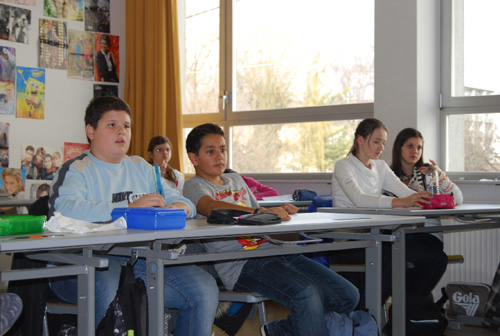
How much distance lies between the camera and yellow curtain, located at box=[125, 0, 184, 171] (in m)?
5.28

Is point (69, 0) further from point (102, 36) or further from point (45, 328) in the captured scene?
point (45, 328)

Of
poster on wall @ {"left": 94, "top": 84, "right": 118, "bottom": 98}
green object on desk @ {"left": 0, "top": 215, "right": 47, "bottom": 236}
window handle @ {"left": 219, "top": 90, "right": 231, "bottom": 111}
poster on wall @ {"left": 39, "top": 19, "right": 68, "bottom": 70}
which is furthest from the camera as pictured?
poster on wall @ {"left": 94, "top": 84, "right": 118, "bottom": 98}

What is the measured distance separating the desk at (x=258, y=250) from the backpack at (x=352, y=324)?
77 mm

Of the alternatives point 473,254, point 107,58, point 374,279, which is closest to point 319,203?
point 374,279

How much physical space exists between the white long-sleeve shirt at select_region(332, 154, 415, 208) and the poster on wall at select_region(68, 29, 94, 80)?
283 cm

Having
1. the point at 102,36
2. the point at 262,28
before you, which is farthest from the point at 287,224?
the point at 102,36

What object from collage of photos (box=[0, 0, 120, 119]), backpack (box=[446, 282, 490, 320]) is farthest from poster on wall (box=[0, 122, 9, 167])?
backpack (box=[446, 282, 490, 320])

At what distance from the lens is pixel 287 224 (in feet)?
6.60

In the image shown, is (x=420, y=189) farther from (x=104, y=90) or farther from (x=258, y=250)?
(x=104, y=90)

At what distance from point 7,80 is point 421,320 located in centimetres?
356

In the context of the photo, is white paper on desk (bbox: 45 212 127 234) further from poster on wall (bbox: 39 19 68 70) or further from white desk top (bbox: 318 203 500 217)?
poster on wall (bbox: 39 19 68 70)

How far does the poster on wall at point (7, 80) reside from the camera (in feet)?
15.9

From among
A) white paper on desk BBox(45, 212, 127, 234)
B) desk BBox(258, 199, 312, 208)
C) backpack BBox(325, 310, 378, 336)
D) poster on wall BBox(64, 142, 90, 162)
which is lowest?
backpack BBox(325, 310, 378, 336)

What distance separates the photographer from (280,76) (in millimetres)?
5039
